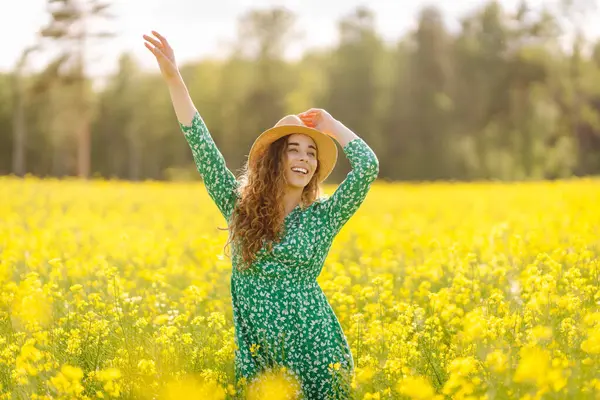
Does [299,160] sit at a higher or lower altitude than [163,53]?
lower

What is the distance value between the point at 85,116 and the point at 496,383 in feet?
91.2

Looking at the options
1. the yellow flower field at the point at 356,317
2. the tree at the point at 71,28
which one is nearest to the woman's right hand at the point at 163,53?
the yellow flower field at the point at 356,317

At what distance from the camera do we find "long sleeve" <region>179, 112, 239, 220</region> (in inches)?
148

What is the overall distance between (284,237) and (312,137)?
1.93 ft

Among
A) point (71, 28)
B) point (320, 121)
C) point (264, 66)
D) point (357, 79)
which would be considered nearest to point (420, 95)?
point (357, 79)

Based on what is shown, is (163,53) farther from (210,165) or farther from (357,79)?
(357,79)

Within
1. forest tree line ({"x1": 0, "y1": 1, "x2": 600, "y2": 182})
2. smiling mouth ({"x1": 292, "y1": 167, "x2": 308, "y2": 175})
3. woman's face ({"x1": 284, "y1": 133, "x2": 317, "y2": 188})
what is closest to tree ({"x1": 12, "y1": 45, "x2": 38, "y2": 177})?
forest tree line ({"x1": 0, "y1": 1, "x2": 600, "y2": 182})

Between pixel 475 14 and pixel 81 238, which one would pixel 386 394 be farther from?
pixel 475 14

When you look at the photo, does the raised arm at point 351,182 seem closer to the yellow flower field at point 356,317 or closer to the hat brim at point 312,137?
the hat brim at point 312,137

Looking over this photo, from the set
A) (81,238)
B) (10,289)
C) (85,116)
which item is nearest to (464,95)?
(85,116)

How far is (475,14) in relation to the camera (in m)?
42.8

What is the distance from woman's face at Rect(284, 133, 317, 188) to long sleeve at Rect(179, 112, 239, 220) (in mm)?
328

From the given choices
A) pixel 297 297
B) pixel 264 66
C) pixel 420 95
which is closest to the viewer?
pixel 297 297

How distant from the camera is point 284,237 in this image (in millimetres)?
3705
